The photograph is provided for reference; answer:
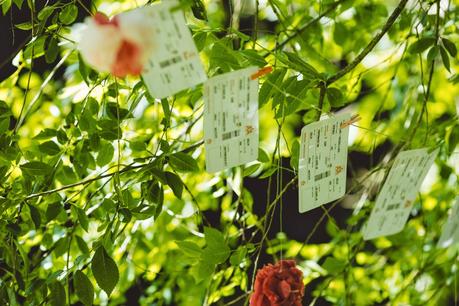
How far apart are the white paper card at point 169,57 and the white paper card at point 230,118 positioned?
5cm

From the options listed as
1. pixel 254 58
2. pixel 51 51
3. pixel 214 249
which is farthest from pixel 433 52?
pixel 51 51

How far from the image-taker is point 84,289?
0.85 m

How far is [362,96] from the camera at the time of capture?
1.88 m

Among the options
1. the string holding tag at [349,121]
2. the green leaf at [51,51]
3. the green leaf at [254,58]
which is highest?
the green leaf at [51,51]

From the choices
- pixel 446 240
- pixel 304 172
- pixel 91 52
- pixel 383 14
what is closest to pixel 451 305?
pixel 383 14

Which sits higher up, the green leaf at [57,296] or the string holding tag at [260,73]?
the string holding tag at [260,73]

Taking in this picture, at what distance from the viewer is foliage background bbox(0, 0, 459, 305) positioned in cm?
91

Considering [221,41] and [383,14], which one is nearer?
[221,41]

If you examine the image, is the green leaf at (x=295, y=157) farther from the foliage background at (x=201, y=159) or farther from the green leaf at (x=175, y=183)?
the green leaf at (x=175, y=183)

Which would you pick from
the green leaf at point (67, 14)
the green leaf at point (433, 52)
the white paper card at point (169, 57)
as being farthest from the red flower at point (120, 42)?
the green leaf at point (433, 52)

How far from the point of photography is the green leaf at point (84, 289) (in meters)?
0.85

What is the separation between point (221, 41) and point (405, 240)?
0.90m

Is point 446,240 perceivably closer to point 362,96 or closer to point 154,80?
point 154,80

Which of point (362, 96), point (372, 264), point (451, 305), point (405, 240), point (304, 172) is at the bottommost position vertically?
point (451, 305)
